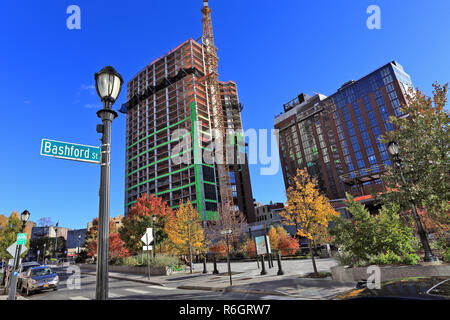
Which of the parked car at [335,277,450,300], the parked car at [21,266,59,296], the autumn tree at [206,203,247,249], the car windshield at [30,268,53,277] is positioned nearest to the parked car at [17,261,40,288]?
the parked car at [21,266,59,296]

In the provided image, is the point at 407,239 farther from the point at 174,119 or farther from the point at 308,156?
the point at 308,156

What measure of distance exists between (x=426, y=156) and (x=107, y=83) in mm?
16372

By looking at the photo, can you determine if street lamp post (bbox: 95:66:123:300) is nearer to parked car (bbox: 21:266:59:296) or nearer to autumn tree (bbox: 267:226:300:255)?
parked car (bbox: 21:266:59:296)

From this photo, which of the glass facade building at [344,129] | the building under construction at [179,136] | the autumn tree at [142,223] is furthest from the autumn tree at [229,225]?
the glass facade building at [344,129]

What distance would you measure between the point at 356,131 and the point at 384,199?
89.8 m

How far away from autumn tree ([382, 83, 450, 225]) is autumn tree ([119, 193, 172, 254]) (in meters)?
28.1

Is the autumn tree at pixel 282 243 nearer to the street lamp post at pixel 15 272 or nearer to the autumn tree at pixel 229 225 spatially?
the autumn tree at pixel 229 225

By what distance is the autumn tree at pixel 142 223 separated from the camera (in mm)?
33938

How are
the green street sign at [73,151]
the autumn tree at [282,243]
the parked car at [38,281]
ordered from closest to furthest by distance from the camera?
the green street sign at [73,151] → the parked car at [38,281] → the autumn tree at [282,243]

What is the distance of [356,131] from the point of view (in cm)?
9362

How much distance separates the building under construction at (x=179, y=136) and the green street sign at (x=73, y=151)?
7526 cm

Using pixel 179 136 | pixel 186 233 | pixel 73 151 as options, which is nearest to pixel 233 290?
pixel 73 151

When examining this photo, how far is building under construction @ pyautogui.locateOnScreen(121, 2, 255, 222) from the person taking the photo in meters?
85.5

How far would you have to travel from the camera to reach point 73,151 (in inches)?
165
